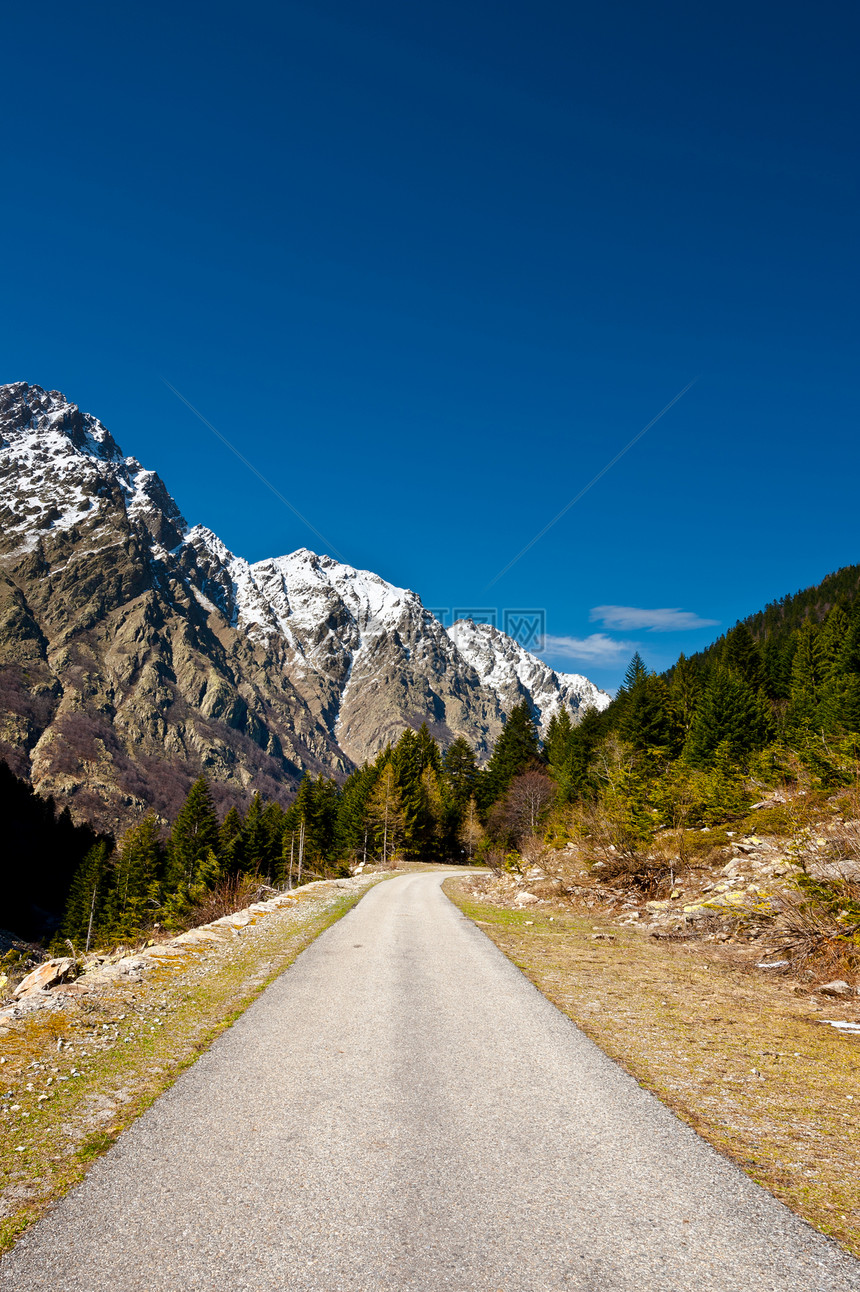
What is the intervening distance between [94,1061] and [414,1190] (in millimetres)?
4485

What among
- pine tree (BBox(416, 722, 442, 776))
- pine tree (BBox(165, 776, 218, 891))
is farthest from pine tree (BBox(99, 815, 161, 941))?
pine tree (BBox(416, 722, 442, 776))

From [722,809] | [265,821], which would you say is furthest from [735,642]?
[265,821]

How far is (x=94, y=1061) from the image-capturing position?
6711 mm

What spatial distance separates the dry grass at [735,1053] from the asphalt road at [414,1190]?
39cm

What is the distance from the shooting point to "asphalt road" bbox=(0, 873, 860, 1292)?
3482 millimetres

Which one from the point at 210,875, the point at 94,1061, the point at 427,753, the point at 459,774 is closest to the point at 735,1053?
the point at 94,1061

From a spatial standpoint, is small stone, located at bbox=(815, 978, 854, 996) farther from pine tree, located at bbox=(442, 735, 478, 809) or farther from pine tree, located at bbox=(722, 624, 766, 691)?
pine tree, located at bbox=(442, 735, 478, 809)

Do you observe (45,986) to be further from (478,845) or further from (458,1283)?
(478,845)

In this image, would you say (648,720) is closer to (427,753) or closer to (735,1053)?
(427,753)

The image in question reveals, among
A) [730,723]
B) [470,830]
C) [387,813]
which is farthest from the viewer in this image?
[470,830]

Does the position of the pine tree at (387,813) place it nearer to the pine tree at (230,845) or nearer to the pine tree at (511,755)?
the pine tree at (511,755)

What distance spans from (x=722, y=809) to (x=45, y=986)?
22342 mm

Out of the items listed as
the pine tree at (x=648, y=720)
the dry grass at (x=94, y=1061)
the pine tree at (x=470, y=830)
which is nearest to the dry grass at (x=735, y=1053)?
the dry grass at (x=94, y=1061)

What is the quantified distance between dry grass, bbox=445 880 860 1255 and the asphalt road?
39 cm
